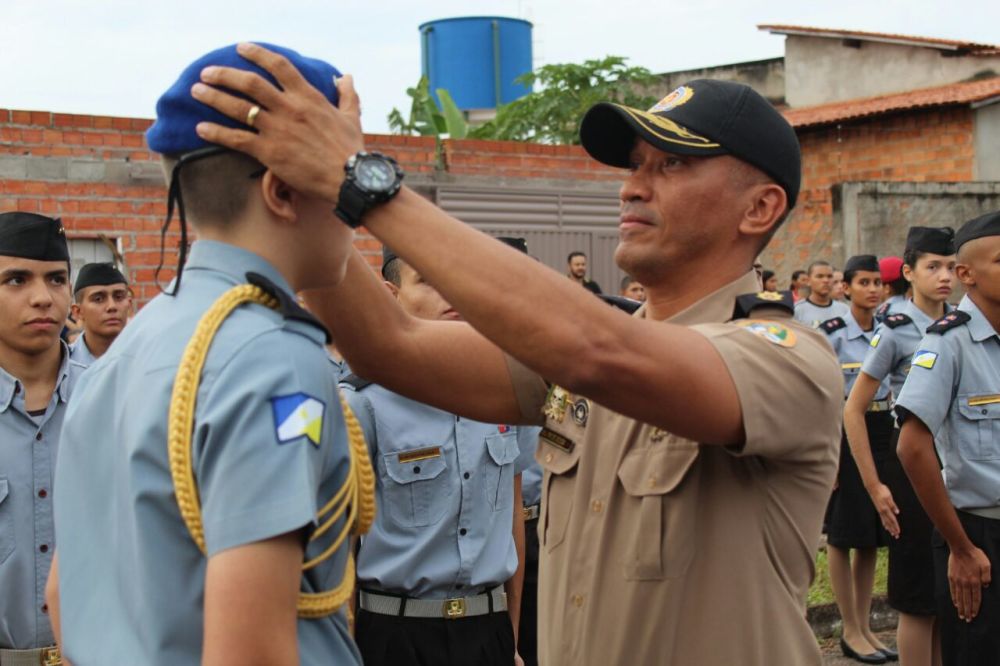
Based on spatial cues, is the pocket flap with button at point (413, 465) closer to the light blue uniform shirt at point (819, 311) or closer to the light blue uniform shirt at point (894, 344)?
the light blue uniform shirt at point (894, 344)

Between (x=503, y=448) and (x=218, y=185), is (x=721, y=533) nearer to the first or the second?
(x=218, y=185)

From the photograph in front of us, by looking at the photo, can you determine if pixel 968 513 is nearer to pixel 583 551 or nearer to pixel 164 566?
pixel 583 551

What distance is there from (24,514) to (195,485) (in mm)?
2580

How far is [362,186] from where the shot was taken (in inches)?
71.4

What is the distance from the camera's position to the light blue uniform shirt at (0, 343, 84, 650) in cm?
374

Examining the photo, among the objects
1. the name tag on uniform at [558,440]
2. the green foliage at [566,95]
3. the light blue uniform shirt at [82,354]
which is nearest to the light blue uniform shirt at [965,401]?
the name tag on uniform at [558,440]

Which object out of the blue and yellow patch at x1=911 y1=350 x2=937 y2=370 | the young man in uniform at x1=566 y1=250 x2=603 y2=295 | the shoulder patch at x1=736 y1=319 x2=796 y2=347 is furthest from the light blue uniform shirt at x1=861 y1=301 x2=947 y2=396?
the young man in uniform at x1=566 y1=250 x2=603 y2=295

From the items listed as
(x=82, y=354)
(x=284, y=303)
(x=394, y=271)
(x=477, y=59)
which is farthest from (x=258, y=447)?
(x=477, y=59)

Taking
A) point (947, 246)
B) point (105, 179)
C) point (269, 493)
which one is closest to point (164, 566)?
point (269, 493)

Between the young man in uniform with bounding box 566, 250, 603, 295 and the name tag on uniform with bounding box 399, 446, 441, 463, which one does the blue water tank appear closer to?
the young man in uniform with bounding box 566, 250, 603, 295

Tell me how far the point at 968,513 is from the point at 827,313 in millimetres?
5731

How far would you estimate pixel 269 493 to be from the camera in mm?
1527

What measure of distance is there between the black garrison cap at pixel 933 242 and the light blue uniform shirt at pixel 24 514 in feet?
16.7

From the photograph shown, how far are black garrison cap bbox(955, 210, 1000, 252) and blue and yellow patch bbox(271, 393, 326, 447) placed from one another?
390cm
